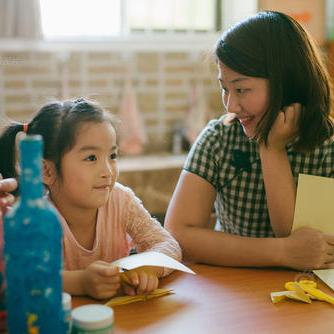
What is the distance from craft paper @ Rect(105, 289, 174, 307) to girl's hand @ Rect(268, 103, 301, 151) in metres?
0.50

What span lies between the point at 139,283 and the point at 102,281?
0.07m

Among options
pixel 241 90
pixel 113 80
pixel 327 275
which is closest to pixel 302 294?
pixel 327 275

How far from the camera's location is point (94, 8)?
10.9 ft

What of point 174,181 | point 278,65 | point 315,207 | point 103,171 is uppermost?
point 278,65

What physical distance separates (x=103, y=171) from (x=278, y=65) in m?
0.52

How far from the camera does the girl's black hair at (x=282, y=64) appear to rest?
138 centimetres

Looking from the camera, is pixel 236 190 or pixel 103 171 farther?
pixel 236 190

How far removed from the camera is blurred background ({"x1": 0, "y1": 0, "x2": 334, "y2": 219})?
303cm

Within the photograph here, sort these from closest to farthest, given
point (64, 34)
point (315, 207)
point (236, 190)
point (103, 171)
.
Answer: point (103, 171), point (315, 207), point (236, 190), point (64, 34)

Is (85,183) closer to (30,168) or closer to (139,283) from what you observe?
(139,283)

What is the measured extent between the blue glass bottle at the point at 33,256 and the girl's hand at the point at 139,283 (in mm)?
350

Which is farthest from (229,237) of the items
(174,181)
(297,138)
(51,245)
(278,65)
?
(174,181)

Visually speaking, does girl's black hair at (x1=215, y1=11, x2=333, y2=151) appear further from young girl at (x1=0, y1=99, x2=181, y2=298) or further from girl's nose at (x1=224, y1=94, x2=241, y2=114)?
young girl at (x1=0, y1=99, x2=181, y2=298)

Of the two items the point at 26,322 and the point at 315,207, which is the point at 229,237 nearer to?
the point at 315,207
